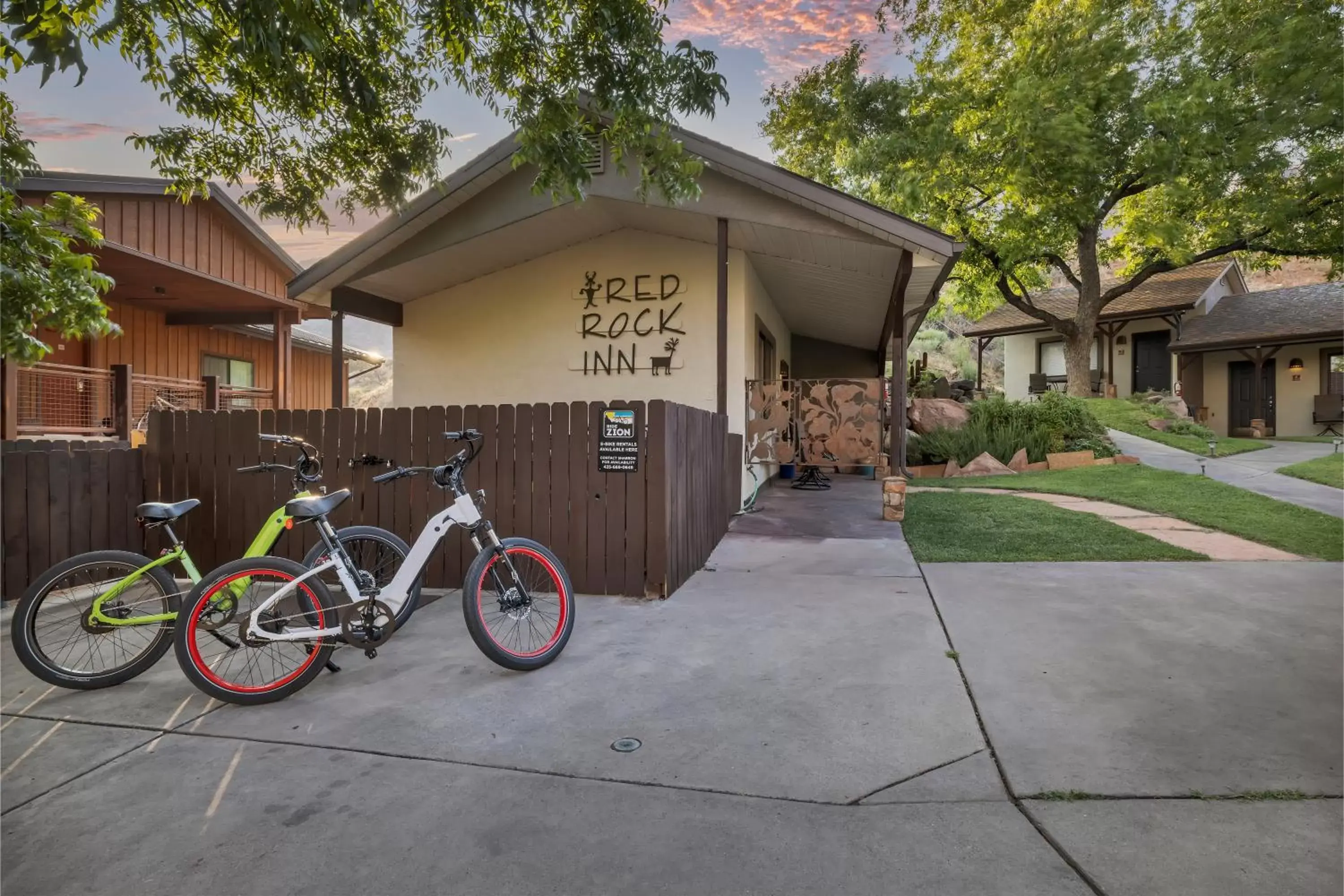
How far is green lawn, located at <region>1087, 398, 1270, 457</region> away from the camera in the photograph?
13508 mm

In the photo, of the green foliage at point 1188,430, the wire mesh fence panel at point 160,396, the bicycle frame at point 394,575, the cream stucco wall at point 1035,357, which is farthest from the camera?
the cream stucco wall at point 1035,357

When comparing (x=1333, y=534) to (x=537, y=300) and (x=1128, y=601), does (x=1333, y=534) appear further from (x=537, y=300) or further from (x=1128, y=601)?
(x=537, y=300)

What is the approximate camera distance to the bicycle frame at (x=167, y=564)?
314 cm

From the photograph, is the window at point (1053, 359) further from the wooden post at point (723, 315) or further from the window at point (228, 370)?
the window at point (228, 370)

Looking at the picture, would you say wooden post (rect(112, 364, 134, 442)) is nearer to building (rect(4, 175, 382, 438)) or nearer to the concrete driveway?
building (rect(4, 175, 382, 438))

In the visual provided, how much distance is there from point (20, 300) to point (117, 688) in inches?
117

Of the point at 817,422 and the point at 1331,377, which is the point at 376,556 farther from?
the point at 1331,377

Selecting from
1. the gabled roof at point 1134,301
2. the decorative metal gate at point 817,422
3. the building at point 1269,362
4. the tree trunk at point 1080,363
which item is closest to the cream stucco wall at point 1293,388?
the building at point 1269,362

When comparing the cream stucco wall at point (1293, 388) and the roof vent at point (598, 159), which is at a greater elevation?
the roof vent at point (598, 159)

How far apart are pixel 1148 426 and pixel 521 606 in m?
16.8

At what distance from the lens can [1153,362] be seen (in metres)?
22.9

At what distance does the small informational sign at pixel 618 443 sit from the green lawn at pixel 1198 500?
5.16m

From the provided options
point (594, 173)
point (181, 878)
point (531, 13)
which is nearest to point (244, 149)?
point (531, 13)

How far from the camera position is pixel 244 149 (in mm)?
5344
